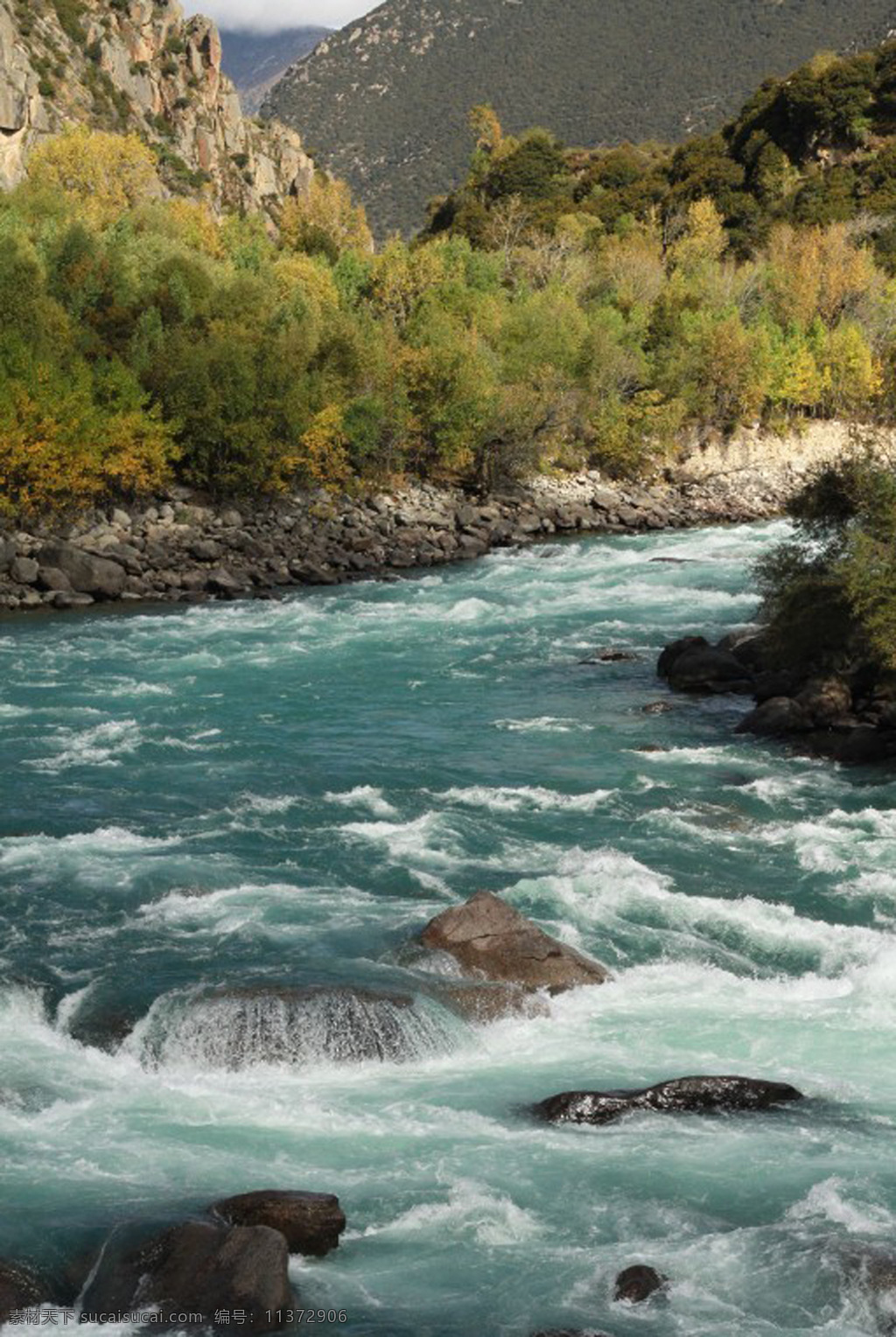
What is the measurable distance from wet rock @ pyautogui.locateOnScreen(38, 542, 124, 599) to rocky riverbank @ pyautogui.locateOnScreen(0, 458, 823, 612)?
4 centimetres

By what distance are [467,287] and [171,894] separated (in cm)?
6263

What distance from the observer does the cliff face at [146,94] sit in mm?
106438

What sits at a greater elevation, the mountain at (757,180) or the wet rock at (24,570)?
the mountain at (757,180)

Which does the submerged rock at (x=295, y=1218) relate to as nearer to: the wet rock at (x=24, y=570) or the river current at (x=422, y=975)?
the river current at (x=422, y=975)

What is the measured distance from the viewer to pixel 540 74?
180m

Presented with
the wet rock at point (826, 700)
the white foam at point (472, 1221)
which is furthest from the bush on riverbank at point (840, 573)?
the white foam at point (472, 1221)

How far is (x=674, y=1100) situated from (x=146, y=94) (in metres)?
137

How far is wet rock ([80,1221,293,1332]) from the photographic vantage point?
11.6 meters

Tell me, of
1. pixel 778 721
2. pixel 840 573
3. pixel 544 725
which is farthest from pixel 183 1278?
pixel 840 573

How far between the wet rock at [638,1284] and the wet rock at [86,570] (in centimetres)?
3634

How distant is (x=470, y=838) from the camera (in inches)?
938

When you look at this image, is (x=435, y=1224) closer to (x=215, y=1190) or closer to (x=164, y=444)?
(x=215, y=1190)

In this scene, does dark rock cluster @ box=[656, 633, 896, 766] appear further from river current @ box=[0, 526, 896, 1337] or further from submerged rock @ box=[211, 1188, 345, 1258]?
submerged rock @ box=[211, 1188, 345, 1258]

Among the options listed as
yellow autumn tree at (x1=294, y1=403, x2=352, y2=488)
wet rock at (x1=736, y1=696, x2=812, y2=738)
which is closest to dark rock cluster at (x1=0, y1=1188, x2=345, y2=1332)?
wet rock at (x1=736, y1=696, x2=812, y2=738)
